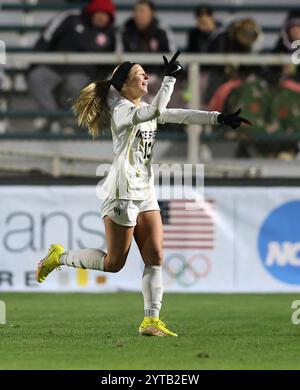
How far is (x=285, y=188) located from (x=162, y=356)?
6.69m

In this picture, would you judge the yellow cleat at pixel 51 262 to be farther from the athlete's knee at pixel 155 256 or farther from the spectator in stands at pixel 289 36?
the spectator in stands at pixel 289 36

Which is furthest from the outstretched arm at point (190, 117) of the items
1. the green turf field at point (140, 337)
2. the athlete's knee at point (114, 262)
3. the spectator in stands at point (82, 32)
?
the spectator in stands at point (82, 32)

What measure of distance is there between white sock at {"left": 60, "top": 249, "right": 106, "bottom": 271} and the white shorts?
0.39 m

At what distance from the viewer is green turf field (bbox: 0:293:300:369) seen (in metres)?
7.60

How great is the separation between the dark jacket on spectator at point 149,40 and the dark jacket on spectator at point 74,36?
239mm

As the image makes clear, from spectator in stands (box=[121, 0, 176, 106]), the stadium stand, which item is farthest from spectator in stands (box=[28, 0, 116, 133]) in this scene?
the stadium stand

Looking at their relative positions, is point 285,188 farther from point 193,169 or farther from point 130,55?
point 130,55

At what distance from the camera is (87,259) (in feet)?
30.6

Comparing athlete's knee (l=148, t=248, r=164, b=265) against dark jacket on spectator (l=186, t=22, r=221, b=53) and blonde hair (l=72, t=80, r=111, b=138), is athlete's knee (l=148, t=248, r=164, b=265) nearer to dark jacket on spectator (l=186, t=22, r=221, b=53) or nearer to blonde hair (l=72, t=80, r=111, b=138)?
blonde hair (l=72, t=80, r=111, b=138)

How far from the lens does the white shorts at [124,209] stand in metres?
8.95

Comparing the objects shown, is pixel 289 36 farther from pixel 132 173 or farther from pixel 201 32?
pixel 132 173

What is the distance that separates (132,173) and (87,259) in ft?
2.73

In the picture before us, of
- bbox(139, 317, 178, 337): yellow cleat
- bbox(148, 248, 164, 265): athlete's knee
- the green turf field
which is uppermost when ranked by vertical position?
bbox(148, 248, 164, 265): athlete's knee
